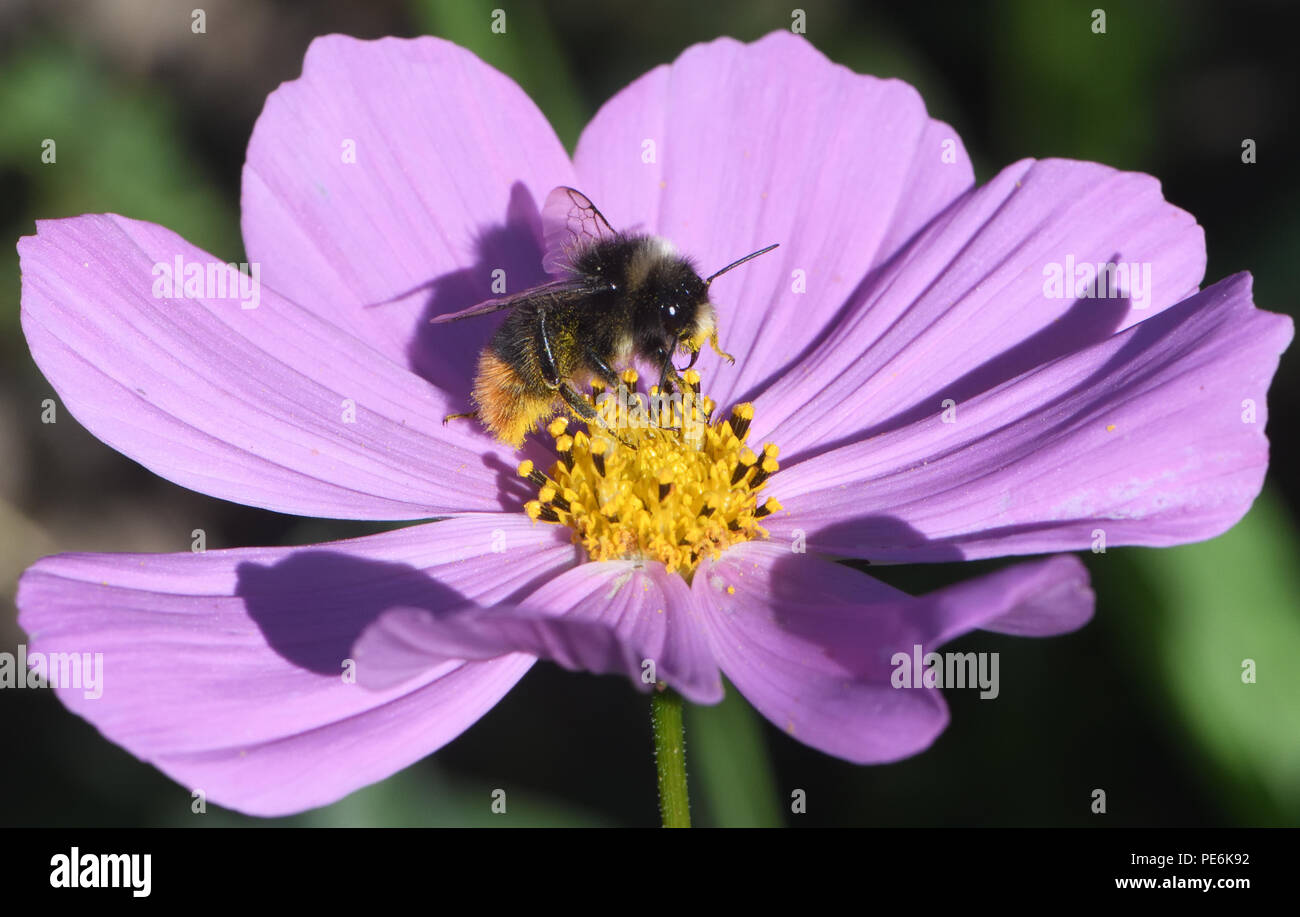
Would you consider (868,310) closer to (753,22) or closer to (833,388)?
(833,388)

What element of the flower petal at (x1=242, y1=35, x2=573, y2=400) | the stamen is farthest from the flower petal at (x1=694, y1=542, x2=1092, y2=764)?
the flower petal at (x1=242, y1=35, x2=573, y2=400)

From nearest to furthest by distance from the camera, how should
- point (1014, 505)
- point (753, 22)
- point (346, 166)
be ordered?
point (1014, 505) < point (346, 166) < point (753, 22)

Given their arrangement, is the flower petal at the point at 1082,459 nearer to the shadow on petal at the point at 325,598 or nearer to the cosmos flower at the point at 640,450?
the cosmos flower at the point at 640,450

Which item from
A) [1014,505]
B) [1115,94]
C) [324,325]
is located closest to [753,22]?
[1115,94]

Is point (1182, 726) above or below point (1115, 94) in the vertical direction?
below

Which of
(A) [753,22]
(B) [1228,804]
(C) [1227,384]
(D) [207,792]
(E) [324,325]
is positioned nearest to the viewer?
(D) [207,792]

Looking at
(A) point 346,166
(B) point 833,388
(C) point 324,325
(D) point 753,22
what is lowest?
(B) point 833,388

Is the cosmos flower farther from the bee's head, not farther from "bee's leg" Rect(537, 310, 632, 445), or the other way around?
the bee's head

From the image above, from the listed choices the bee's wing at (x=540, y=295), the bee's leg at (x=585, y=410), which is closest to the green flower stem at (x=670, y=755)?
the bee's leg at (x=585, y=410)
